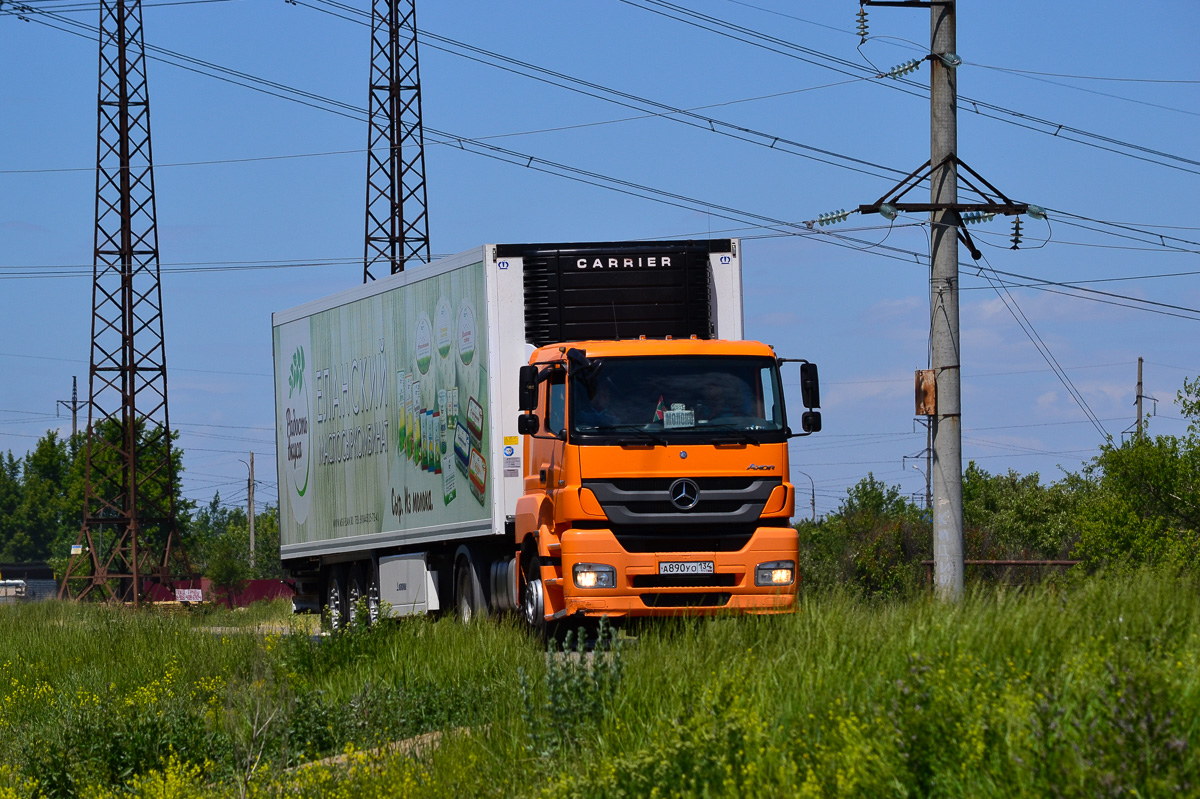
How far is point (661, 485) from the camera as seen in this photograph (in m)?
13.9

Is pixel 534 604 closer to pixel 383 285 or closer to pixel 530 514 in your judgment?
pixel 530 514

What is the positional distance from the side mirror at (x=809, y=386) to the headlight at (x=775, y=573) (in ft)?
5.50

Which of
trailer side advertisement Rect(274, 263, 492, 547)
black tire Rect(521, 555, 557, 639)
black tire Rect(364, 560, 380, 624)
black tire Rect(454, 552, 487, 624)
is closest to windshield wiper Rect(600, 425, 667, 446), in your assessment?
black tire Rect(521, 555, 557, 639)

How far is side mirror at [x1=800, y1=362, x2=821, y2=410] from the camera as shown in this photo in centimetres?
1470

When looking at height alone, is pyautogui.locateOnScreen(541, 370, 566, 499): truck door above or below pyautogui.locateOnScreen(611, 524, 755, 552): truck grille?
above

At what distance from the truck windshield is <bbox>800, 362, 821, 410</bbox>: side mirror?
27 centimetres

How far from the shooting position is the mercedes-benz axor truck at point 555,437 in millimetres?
13883

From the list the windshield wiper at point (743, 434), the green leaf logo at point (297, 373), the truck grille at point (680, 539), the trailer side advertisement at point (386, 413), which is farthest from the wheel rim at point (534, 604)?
the green leaf logo at point (297, 373)

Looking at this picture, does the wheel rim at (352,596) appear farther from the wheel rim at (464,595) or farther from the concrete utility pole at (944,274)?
the concrete utility pole at (944,274)

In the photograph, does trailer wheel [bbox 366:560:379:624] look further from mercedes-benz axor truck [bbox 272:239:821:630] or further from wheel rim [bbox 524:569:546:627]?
wheel rim [bbox 524:569:546:627]

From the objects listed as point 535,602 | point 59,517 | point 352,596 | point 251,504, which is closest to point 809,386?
point 535,602

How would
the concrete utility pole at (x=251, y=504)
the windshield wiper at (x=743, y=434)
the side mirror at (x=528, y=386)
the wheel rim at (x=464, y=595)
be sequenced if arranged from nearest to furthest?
the windshield wiper at (x=743, y=434) < the side mirror at (x=528, y=386) < the wheel rim at (x=464, y=595) < the concrete utility pole at (x=251, y=504)

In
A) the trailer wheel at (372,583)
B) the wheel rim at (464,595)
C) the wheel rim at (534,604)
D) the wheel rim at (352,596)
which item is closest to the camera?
the wheel rim at (534,604)

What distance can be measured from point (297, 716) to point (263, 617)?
64.3 ft
